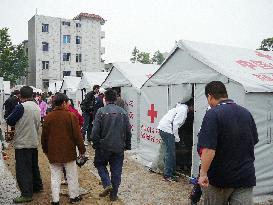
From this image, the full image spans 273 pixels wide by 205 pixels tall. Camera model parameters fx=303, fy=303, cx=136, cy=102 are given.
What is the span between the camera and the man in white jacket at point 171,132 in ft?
19.4

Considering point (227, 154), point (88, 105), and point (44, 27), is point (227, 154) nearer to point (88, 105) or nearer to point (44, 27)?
point (88, 105)

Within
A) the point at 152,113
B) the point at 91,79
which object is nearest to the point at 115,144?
the point at 152,113

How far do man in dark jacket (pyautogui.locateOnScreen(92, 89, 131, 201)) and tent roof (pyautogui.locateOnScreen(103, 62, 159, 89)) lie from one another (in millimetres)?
4445

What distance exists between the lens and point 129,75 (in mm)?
9914

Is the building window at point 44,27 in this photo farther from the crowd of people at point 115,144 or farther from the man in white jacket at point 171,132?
the man in white jacket at point 171,132

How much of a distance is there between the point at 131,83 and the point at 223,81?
177 inches

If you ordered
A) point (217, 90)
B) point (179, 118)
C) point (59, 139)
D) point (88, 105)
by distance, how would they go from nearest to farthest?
point (217, 90) < point (59, 139) < point (179, 118) < point (88, 105)

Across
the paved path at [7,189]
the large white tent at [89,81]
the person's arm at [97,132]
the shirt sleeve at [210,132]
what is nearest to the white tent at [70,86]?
the large white tent at [89,81]

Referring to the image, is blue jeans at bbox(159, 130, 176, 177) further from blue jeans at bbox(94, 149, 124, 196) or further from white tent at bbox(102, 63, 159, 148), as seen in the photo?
white tent at bbox(102, 63, 159, 148)

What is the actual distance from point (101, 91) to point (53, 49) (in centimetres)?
2992

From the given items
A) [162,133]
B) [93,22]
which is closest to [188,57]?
[162,133]

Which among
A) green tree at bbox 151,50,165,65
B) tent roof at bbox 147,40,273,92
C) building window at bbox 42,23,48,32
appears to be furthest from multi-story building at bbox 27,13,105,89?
tent roof at bbox 147,40,273,92

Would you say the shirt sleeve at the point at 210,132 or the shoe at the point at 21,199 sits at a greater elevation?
the shirt sleeve at the point at 210,132

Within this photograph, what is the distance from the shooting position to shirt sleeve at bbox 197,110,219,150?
2512 mm
